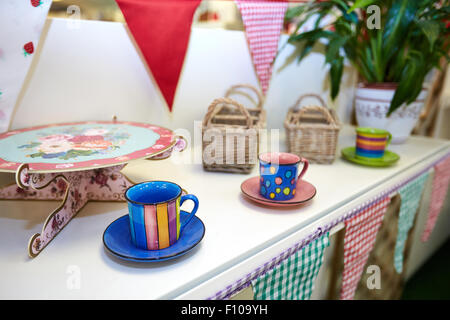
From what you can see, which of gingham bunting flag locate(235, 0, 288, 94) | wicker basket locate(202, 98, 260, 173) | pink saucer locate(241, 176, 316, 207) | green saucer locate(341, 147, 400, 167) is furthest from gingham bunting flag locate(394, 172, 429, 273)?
gingham bunting flag locate(235, 0, 288, 94)

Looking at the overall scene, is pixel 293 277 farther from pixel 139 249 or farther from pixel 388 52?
pixel 388 52

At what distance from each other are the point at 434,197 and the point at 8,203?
1382 millimetres

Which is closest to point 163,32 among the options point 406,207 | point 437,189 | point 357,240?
point 357,240

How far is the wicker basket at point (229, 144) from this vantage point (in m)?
0.78

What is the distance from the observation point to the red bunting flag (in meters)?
0.86

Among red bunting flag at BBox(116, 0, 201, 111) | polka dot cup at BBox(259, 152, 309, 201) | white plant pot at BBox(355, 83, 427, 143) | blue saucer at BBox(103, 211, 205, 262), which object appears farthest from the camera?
white plant pot at BBox(355, 83, 427, 143)

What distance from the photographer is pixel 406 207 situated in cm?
97

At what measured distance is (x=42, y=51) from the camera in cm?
77

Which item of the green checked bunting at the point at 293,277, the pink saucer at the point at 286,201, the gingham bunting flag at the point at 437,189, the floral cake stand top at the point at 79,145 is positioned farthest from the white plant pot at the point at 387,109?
the floral cake stand top at the point at 79,145

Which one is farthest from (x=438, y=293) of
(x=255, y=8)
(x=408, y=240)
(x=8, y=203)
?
(x=8, y=203)

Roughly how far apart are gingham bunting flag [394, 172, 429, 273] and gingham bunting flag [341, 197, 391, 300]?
14 cm

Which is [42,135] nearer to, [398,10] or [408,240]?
[398,10]

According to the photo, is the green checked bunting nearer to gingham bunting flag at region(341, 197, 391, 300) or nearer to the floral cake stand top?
gingham bunting flag at region(341, 197, 391, 300)

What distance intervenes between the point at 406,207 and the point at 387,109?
14.8 inches
